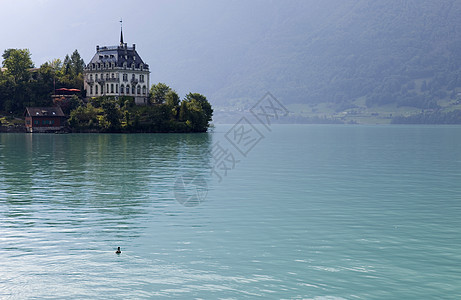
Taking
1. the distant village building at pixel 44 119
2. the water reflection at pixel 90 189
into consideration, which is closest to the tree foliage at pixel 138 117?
the distant village building at pixel 44 119

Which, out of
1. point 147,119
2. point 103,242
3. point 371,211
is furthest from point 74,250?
point 147,119

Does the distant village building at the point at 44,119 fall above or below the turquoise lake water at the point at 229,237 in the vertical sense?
above

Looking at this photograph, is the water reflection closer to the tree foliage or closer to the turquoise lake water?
the turquoise lake water

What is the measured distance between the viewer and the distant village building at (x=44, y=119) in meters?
188

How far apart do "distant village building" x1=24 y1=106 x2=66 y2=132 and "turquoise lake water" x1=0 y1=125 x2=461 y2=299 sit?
13684 cm

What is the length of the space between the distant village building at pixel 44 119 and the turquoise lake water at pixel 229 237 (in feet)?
449

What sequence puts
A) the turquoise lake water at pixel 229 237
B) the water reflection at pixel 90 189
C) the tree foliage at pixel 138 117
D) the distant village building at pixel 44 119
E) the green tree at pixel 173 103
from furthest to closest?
the green tree at pixel 173 103, the distant village building at pixel 44 119, the tree foliage at pixel 138 117, the water reflection at pixel 90 189, the turquoise lake water at pixel 229 237

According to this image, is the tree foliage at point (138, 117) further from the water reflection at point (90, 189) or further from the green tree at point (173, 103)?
the water reflection at point (90, 189)

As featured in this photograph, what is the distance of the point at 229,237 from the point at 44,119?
17370 centimetres

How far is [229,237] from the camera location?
30344mm

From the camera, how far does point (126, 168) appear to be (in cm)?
6806

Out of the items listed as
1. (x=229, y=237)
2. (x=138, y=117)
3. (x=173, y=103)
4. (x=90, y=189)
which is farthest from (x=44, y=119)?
(x=229, y=237)

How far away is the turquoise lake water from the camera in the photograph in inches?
883

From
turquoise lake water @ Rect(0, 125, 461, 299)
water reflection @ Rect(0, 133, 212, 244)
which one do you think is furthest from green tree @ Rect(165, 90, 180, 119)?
turquoise lake water @ Rect(0, 125, 461, 299)
